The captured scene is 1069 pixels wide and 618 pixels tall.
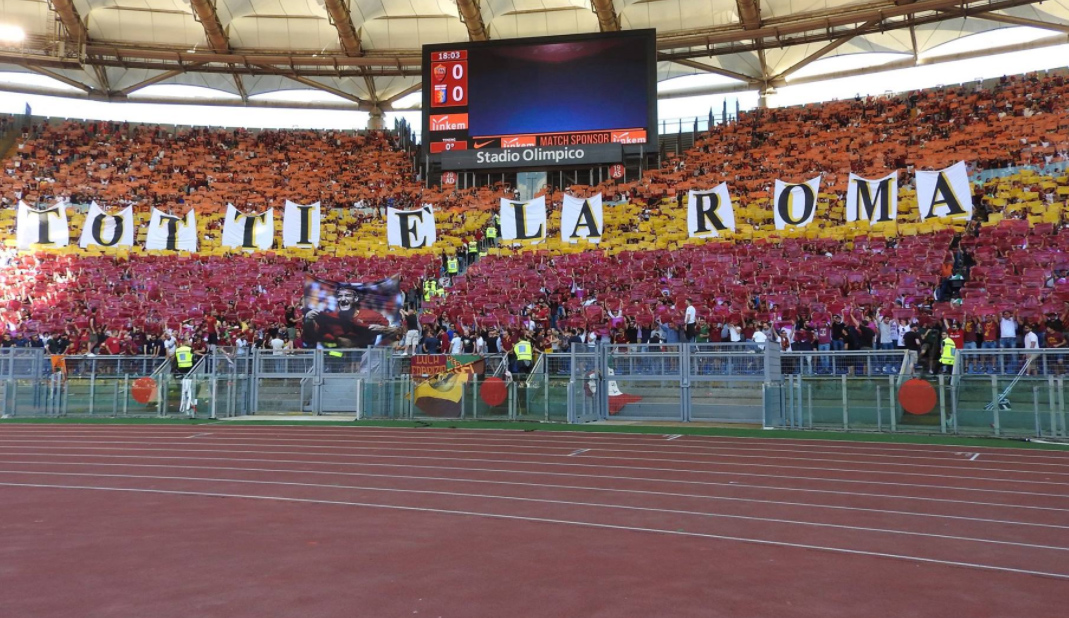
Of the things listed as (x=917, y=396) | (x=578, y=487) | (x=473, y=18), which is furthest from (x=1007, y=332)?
(x=473, y=18)

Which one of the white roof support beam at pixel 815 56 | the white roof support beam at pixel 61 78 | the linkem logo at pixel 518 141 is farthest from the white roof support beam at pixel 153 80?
the white roof support beam at pixel 815 56

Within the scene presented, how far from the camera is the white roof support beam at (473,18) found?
3870 cm

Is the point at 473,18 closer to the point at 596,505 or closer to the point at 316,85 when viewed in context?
the point at 316,85

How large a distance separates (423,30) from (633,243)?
1818 centimetres

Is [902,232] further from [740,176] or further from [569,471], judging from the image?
[569,471]

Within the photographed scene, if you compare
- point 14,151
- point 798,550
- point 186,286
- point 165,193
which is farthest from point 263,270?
point 798,550

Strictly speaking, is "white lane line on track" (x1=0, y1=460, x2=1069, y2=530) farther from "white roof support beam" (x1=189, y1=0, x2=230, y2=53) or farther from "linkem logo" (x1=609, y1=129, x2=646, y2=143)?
"white roof support beam" (x1=189, y1=0, x2=230, y2=53)

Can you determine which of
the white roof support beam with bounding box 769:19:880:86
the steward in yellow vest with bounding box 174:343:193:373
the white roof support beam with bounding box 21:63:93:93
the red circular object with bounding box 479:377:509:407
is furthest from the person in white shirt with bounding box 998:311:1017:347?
the white roof support beam with bounding box 21:63:93:93

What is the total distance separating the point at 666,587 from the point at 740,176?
31674mm

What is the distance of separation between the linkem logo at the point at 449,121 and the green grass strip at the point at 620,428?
17.5m

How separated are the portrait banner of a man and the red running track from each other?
28.3 feet

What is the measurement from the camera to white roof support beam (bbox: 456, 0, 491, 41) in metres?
38.7

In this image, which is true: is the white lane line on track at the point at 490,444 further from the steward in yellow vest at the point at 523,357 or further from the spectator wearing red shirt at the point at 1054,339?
the spectator wearing red shirt at the point at 1054,339

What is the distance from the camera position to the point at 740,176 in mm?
36156
